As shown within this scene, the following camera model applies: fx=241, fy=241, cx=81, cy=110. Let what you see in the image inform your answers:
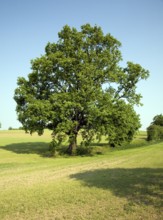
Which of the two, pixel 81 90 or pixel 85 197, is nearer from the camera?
pixel 85 197

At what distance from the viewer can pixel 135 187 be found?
12969mm

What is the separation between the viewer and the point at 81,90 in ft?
111

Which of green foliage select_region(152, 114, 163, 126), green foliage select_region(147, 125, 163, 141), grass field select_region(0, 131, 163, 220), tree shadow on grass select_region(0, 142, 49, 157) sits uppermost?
green foliage select_region(152, 114, 163, 126)

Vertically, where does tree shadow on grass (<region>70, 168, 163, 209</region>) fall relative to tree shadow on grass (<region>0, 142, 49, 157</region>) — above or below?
above

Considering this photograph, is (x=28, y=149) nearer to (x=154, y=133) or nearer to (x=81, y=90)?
Result: (x=81, y=90)

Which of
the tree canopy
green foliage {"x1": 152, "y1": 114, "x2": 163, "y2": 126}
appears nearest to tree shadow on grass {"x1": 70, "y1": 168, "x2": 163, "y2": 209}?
the tree canopy

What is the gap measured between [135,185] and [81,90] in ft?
71.3

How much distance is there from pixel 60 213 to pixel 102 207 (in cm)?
175

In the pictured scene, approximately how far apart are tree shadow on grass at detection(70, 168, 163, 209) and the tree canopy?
16.4 meters

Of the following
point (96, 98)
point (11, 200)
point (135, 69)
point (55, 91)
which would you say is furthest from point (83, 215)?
point (135, 69)

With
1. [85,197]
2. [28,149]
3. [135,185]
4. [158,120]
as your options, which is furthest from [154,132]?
[85,197]

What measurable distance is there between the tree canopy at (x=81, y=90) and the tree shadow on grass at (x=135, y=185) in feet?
54.0

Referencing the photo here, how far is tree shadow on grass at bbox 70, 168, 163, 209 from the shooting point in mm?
10797

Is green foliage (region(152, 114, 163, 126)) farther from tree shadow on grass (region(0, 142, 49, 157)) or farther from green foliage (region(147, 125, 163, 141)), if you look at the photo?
tree shadow on grass (region(0, 142, 49, 157))
